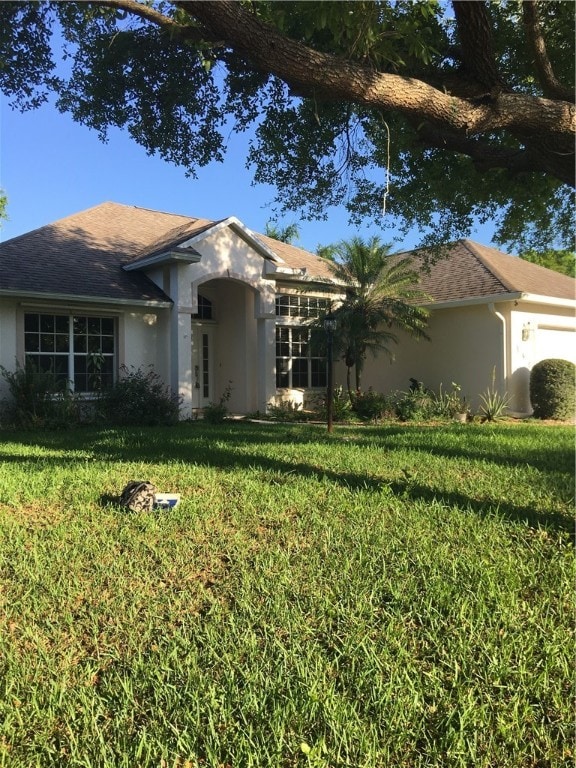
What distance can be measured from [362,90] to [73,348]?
9.94 m

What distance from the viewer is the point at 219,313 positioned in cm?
1711

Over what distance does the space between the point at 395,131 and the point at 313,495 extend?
5511mm

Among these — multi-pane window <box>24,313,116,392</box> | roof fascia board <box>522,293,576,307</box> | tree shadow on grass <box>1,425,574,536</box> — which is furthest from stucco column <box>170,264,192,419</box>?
roof fascia board <box>522,293,576,307</box>

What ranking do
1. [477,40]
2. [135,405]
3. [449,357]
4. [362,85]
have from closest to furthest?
[362,85] < [477,40] < [135,405] < [449,357]

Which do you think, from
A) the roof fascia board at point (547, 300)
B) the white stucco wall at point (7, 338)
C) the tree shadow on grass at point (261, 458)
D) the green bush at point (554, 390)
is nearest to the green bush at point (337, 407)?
the tree shadow on grass at point (261, 458)

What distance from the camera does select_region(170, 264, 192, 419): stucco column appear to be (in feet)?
45.7

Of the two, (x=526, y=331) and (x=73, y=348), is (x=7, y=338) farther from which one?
(x=526, y=331)

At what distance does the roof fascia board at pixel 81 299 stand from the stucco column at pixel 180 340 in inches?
12.2

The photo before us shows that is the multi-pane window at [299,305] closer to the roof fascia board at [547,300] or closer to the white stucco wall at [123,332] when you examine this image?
the white stucco wall at [123,332]

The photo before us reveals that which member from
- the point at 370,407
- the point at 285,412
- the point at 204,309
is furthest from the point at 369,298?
the point at 204,309

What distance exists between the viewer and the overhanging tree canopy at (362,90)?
224 inches

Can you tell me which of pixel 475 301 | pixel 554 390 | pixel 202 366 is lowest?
pixel 554 390

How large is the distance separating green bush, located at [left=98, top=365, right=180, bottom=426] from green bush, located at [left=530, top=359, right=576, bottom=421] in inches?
363

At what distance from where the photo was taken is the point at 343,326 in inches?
576
